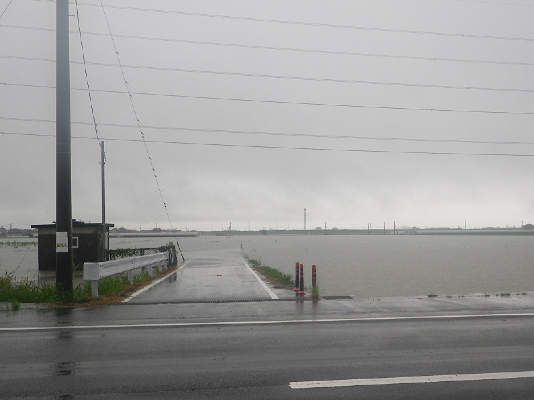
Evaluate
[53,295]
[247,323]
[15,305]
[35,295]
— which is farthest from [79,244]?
[247,323]

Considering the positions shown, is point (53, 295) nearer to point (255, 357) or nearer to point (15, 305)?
point (15, 305)

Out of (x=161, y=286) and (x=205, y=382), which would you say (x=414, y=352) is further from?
(x=161, y=286)

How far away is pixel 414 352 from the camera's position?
7586 millimetres

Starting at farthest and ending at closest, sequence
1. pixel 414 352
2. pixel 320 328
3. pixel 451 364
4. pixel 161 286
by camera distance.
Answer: pixel 161 286 → pixel 320 328 → pixel 414 352 → pixel 451 364

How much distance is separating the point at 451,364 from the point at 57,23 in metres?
13.0

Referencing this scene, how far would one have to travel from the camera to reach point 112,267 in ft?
49.0

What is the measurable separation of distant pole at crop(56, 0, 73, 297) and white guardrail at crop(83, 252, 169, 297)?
2.08 feet

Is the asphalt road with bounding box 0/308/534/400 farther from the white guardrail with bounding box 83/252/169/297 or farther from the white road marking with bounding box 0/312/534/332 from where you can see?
the white guardrail with bounding box 83/252/169/297

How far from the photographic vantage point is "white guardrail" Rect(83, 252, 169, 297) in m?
13.3

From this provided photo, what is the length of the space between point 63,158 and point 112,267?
3.60 meters

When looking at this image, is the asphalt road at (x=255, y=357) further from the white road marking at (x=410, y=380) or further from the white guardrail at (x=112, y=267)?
the white guardrail at (x=112, y=267)

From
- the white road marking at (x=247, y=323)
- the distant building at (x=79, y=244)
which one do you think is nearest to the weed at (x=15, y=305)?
the white road marking at (x=247, y=323)

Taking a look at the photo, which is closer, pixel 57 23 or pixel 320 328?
pixel 320 328

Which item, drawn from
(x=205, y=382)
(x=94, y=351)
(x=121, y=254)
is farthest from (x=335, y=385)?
(x=121, y=254)
